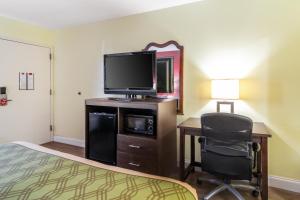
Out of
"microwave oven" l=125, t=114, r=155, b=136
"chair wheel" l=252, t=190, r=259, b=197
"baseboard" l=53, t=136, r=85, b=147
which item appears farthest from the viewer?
"baseboard" l=53, t=136, r=85, b=147

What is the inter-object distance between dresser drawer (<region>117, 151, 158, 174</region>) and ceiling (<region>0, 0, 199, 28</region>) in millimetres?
2118

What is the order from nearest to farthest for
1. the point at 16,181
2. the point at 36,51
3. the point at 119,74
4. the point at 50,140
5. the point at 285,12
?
the point at 16,181 < the point at 285,12 < the point at 119,74 < the point at 36,51 < the point at 50,140

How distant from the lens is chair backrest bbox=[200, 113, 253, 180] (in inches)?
73.7

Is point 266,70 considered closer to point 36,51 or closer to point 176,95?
point 176,95

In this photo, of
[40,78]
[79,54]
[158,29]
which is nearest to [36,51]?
[40,78]

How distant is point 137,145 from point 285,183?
1.83m

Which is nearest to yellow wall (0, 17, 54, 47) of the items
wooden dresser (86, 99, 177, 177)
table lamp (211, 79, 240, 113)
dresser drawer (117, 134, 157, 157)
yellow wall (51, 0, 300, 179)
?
yellow wall (51, 0, 300, 179)

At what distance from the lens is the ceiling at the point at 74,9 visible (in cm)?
283

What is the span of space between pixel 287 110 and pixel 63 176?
2459mm

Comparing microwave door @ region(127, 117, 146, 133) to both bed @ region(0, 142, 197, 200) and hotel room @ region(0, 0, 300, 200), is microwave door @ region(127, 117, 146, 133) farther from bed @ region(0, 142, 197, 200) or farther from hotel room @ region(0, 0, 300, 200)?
bed @ region(0, 142, 197, 200)

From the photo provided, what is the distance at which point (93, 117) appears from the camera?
2938 mm

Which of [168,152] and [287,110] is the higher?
[287,110]

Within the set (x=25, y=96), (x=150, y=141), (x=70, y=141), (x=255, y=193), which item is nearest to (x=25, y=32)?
(x=25, y=96)

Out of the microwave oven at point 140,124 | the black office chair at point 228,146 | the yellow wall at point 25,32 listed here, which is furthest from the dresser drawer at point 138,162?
the yellow wall at point 25,32
